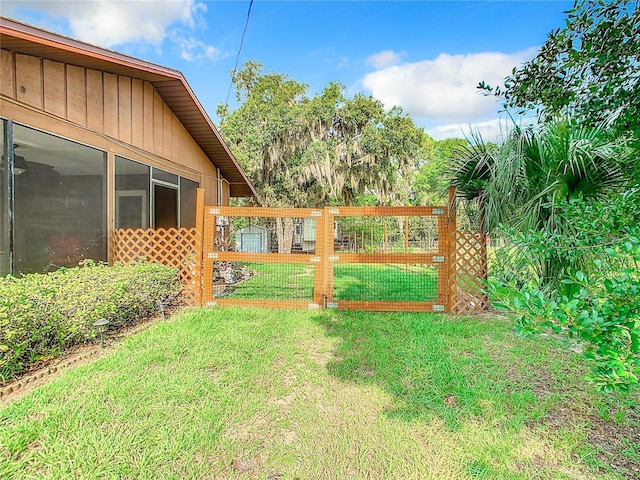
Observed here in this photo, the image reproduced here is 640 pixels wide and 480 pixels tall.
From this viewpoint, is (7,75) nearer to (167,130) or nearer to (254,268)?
(167,130)

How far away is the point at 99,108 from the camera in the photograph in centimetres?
480

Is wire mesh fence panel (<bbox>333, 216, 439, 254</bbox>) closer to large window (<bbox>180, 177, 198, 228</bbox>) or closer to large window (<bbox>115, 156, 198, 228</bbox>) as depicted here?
large window (<bbox>180, 177, 198, 228</bbox>)

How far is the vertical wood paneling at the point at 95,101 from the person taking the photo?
4.63 meters

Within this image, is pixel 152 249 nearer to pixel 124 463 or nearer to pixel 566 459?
pixel 124 463

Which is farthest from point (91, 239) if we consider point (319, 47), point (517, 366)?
point (319, 47)

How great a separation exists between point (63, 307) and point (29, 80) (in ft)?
9.12

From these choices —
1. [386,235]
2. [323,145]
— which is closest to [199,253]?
[386,235]

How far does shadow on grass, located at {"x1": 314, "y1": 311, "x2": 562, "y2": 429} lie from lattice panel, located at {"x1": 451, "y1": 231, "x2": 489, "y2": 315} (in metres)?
0.40

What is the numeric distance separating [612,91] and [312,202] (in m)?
13.0

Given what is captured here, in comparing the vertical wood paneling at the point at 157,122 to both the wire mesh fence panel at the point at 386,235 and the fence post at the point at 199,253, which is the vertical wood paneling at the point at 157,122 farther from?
the wire mesh fence panel at the point at 386,235

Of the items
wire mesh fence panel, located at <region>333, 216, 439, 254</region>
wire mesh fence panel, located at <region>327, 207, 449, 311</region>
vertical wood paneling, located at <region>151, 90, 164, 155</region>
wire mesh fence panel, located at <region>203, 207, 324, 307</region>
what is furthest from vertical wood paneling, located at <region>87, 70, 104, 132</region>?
wire mesh fence panel, located at <region>333, 216, 439, 254</region>

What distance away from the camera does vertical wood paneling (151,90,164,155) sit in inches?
239

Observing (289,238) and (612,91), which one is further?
(289,238)

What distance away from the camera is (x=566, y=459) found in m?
1.76
